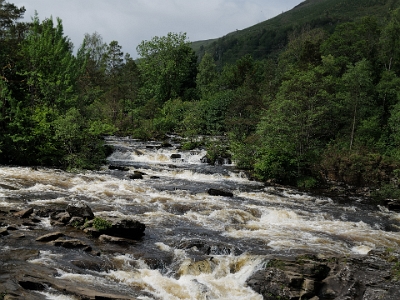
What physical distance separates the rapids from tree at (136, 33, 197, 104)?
41.7 meters

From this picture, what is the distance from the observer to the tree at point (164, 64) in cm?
6800

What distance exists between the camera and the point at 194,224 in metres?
15.4

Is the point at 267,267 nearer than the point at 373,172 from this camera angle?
Yes

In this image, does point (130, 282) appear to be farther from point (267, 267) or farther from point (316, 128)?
point (316, 128)

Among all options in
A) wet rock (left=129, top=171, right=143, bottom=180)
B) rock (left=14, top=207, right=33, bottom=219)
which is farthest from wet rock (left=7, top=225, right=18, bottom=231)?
wet rock (left=129, top=171, right=143, bottom=180)

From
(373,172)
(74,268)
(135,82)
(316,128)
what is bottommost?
(373,172)

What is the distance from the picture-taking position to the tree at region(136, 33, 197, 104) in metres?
68.0

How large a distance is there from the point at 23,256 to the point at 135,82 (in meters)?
50.2

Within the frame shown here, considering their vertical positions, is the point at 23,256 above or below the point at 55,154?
below

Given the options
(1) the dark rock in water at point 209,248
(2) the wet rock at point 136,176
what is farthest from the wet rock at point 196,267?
(2) the wet rock at point 136,176

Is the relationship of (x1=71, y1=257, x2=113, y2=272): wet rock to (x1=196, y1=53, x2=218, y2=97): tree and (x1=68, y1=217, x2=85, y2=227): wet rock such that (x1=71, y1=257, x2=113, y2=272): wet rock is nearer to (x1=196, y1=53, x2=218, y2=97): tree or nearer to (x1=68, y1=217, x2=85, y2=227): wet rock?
(x1=68, y1=217, x2=85, y2=227): wet rock

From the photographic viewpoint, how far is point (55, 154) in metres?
26.7

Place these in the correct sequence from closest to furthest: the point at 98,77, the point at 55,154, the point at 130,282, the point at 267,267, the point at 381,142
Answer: the point at 130,282 → the point at 267,267 → the point at 55,154 → the point at 381,142 → the point at 98,77

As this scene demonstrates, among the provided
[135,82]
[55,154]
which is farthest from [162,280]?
[135,82]
